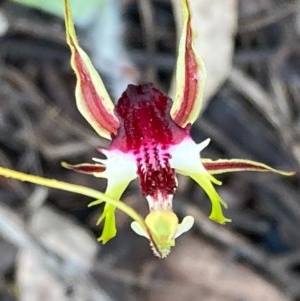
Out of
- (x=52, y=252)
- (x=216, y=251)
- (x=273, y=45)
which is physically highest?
(x=273, y=45)

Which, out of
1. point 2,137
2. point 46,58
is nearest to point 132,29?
point 46,58

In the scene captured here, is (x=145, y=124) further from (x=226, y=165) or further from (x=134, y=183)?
(x=134, y=183)

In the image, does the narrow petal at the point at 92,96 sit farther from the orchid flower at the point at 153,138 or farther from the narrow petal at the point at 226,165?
the narrow petal at the point at 226,165

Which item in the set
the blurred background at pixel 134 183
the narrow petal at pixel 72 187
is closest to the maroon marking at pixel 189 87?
the narrow petal at pixel 72 187

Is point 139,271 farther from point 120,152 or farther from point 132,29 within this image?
point 120,152

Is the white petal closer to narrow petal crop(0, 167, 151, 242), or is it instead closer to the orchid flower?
the orchid flower

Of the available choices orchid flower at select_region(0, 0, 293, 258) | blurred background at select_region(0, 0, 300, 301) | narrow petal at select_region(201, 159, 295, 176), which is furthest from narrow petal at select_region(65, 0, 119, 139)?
blurred background at select_region(0, 0, 300, 301)
